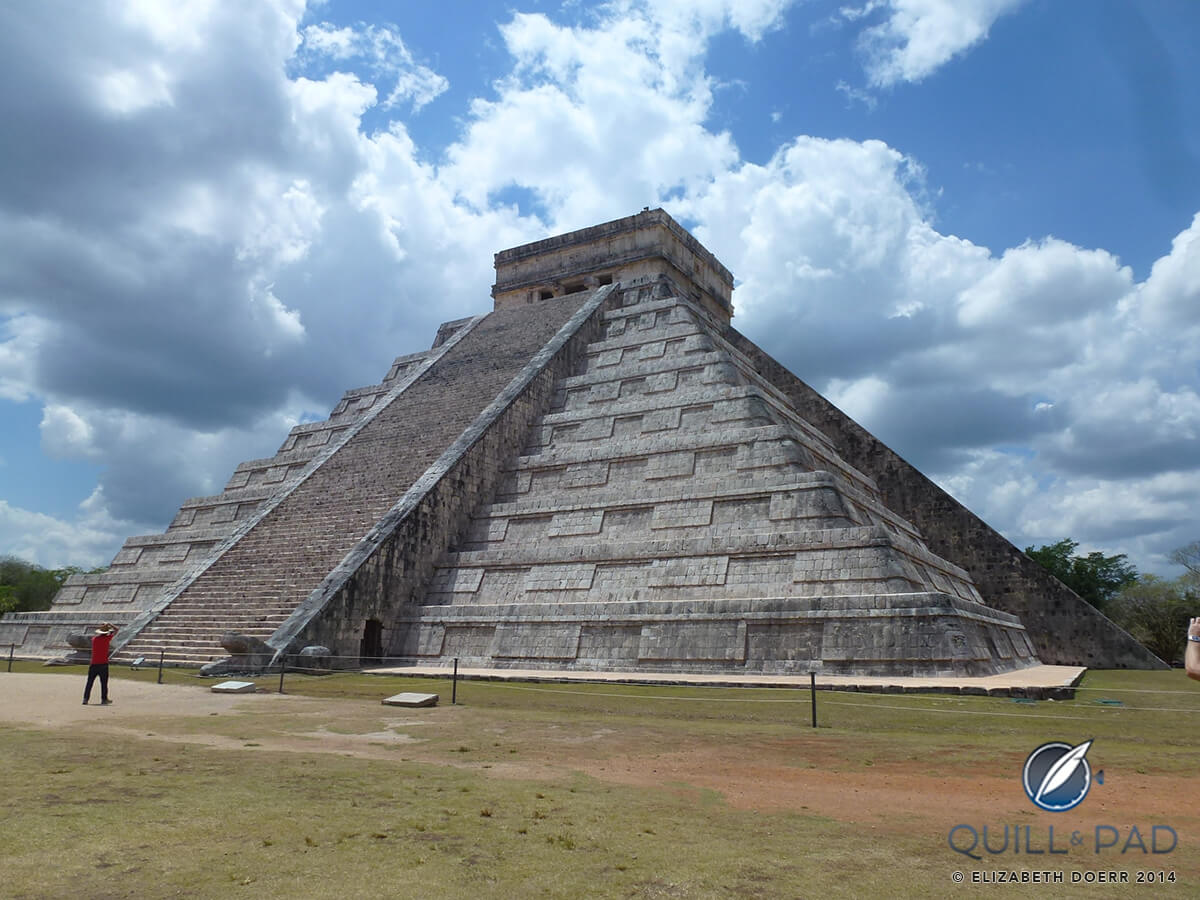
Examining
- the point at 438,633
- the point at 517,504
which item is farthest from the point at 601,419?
the point at 438,633

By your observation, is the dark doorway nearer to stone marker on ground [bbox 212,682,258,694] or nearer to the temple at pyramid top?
stone marker on ground [bbox 212,682,258,694]

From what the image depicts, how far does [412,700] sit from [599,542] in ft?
21.3

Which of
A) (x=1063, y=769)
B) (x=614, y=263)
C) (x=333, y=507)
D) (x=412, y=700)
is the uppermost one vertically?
(x=614, y=263)

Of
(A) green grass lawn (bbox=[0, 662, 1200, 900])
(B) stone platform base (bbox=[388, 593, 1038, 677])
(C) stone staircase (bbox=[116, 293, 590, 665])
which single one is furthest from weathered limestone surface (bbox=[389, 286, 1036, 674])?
(A) green grass lawn (bbox=[0, 662, 1200, 900])

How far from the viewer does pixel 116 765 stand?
17.4 feet

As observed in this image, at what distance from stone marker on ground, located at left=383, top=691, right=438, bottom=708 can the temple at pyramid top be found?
1742 centimetres

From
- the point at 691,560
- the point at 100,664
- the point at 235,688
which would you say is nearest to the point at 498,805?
the point at 100,664

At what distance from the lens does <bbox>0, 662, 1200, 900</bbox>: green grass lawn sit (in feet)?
10.5

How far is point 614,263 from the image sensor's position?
85.6ft

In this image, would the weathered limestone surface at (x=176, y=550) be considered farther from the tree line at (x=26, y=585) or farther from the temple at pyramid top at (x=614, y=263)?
the tree line at (x=26, y=585)

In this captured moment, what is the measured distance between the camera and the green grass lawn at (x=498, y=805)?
10.5 ft

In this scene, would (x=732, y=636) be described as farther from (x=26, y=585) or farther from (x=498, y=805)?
(x=26, y=585)

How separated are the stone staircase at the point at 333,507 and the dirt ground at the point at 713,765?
6.09 meters

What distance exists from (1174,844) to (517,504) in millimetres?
13695
